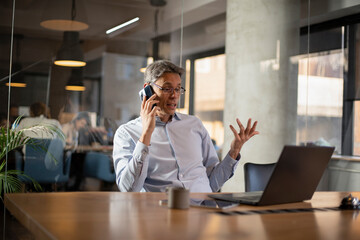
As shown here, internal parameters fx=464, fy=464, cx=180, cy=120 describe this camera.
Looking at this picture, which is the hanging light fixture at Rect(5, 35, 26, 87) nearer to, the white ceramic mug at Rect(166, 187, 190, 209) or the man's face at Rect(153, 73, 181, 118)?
the man's face at Rect(153, 73, 181, 118)

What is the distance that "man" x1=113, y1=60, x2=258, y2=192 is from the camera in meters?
2.64

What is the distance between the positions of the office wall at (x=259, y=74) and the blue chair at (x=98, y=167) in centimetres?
153

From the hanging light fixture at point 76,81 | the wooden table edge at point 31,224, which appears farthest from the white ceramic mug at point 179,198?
the hanging light fixture at point 76,81

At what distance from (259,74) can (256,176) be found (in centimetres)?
280

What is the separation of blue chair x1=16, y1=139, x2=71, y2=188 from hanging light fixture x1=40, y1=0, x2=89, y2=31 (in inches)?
43.0

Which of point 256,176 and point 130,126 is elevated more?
point 130,126

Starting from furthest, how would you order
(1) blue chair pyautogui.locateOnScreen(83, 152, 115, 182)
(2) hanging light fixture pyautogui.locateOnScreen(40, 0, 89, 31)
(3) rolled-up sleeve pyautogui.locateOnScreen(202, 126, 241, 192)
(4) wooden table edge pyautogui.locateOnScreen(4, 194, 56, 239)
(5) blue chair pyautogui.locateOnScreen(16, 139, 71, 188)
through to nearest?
(1) blue chair pyautogui.locateOnScreen(83, 152, 115, 182) < (2) hanging light fixture pyautogui.locateOnScreen(40, 0, 89, 31) < (5) blue chair pyautogui.locateOnScreen(16, 139, 71, 188) < (3) rolled-up sleeve pyautogui.locateOnScreen(202, 126, 241, 192) < (4) wooden table edge pyautogui.locateOnScreen(4, 194, 56, 239)

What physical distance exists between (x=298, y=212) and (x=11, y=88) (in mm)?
3218

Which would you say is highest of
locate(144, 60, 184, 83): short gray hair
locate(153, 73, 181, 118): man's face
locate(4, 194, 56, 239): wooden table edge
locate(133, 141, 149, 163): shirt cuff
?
locate(144, 60, 184, 83): short gray hair

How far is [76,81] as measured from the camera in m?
4.47

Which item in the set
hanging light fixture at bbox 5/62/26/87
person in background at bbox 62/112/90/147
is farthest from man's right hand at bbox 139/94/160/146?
hanging light fixture at bbox 5/62/26/87

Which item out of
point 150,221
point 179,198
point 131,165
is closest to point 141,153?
point 131,165

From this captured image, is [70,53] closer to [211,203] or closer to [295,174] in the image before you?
[211,203]

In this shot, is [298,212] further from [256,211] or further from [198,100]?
→ [198,100]
